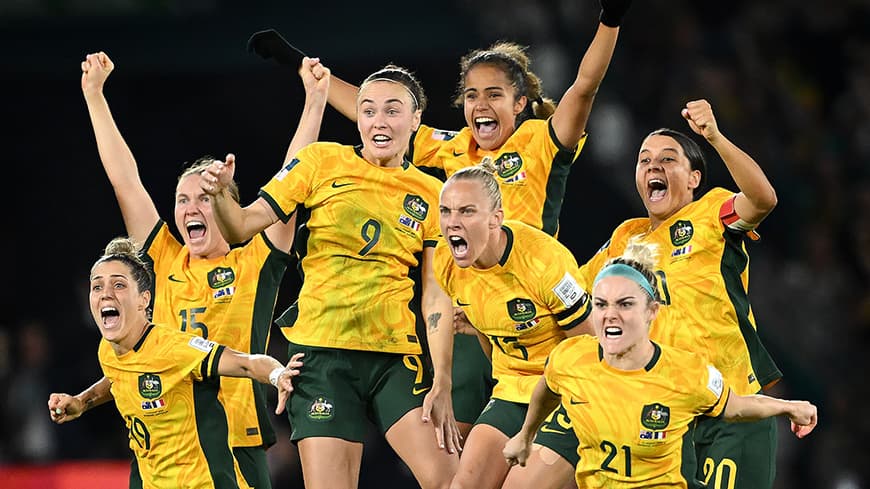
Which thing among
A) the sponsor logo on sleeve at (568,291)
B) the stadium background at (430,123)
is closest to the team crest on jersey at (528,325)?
the sponsor logo on sleeve at (568,291)

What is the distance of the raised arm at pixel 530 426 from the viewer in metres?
5.64

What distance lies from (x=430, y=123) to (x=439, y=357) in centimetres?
561

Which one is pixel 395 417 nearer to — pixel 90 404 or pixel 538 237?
pixel 538 237

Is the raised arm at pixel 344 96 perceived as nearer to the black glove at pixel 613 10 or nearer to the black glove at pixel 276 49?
the black glove at pixel 276 49

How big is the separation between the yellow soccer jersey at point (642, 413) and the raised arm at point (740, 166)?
0.73 m

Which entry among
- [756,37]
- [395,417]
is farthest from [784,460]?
[395,417]

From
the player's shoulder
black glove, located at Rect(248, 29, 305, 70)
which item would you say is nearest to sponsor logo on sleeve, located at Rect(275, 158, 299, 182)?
black glove, located at Rect(248, 29, 305, 70)

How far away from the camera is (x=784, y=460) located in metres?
10.6

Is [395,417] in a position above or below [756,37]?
below

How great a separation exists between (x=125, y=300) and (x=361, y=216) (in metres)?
1.07

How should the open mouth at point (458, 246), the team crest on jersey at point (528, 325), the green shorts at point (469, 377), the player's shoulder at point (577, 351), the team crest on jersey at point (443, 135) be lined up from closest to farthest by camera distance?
the player's shoulder at point (577, 351), the open mouth at point (458, 246), the team crest on jersey at point (528, 325), the green shorts at point (469, 377), the team crest on jersey at point (443, 135)

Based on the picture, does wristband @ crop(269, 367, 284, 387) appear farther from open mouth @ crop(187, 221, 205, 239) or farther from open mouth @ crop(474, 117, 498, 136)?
open mouth @ crop(474, 117, 498, 136)
